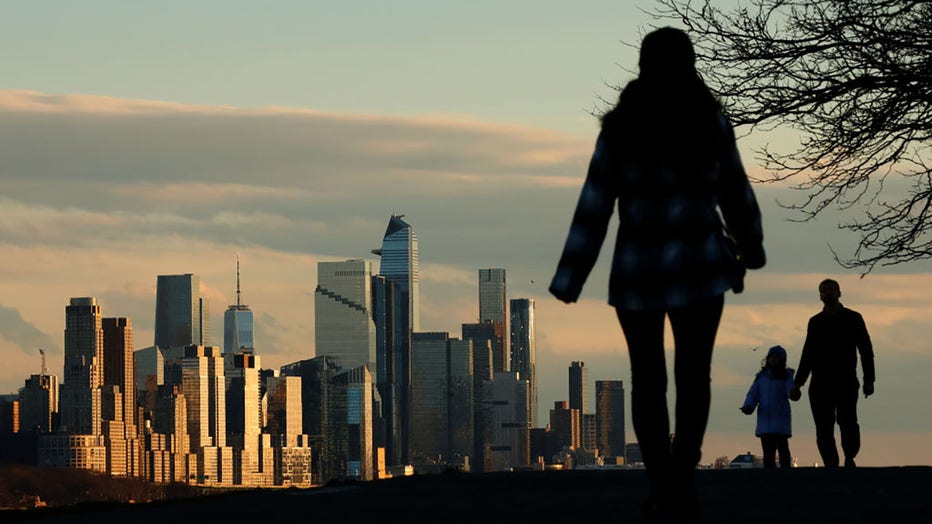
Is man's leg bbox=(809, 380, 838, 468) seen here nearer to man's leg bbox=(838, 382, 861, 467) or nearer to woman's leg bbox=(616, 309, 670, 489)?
man's leg bbox=(838, 382, 861, 467)

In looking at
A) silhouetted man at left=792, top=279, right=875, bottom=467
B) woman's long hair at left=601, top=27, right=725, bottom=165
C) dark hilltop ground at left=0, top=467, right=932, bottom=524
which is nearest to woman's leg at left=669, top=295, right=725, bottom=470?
woman's long hair at left=601, top=27, right=725, bottom=165

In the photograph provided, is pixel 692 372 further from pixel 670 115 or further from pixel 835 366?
pixel 835 366

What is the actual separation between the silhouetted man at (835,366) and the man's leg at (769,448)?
949mm

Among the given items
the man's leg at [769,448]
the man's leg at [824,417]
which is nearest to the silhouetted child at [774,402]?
the man's leg at [769,448]

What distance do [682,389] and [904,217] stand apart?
47.1 feet

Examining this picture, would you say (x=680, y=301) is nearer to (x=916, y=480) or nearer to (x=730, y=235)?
(x=730, y=235)

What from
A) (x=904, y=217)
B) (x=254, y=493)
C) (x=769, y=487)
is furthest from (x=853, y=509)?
(x=904, y=217)

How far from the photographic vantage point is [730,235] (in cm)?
901

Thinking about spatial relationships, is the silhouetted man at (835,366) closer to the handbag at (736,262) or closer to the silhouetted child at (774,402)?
the silhouetted child at (774,402)

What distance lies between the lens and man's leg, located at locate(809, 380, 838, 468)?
633 inches

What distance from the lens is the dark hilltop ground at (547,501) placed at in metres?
10.3

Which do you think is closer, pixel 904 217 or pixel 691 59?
pixel 691 59

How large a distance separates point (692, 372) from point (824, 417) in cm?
774

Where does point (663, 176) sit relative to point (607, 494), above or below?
Answer: above
